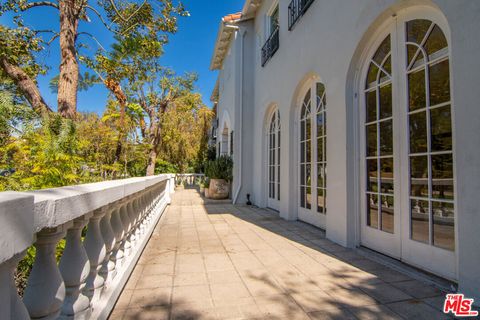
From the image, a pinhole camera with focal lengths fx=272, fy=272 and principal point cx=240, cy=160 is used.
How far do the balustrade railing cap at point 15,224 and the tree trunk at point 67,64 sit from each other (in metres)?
4.77

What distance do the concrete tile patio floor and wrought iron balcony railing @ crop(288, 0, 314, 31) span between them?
4.23m

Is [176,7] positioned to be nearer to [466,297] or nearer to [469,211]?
[469,211]

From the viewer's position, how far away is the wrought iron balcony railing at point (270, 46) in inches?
271

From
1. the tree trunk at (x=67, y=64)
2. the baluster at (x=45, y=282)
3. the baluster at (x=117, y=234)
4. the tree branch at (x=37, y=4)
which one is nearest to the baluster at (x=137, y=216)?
the baluster at (x=117, y=234)

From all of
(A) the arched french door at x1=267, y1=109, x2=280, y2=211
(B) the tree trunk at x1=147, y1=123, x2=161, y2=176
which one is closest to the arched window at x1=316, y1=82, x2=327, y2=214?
(A) the arched french door at x1=267, y1=109, x2=280, y2=211

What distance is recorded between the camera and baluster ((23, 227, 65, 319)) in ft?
3.35

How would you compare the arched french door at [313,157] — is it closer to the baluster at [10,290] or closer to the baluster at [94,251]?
the baluster at [94,251]

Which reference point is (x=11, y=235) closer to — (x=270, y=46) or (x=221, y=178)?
(x=270, y=46)

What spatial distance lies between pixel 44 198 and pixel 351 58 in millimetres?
3907

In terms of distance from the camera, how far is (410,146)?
297 cm

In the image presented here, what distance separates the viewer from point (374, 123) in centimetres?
354

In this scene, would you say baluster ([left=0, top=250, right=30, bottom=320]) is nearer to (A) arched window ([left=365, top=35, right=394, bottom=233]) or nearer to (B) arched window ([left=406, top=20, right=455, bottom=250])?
(B) arched window ([left=406, top=20, right=455, bottom=250])

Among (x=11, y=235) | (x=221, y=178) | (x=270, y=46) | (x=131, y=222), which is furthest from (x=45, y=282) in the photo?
(x=221, y=178)

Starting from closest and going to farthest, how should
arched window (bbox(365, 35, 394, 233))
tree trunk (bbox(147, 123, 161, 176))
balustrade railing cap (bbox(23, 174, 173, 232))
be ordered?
balustrade railing cap (bbox(23, 174, 173, 232)) → arched window (bbox(365, 35, 394, 233)) → tree trunk (bbox(147, 123, 161, 176))
